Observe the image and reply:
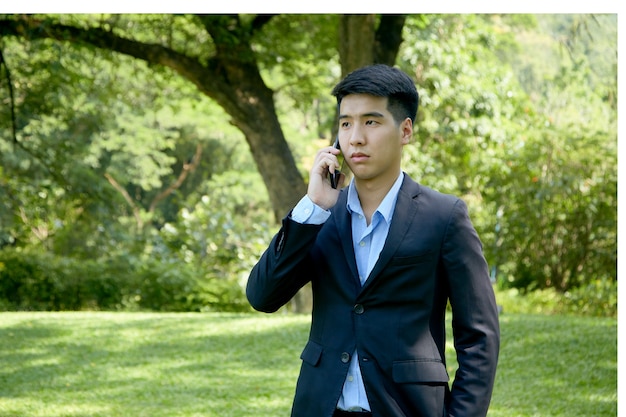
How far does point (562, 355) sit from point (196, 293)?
6.57 meters

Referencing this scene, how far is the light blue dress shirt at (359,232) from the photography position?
2.10m

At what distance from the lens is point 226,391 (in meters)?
6.36

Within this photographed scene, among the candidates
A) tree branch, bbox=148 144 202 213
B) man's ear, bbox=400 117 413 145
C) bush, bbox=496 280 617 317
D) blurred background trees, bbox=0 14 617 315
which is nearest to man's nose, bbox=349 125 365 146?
man's ear, bbox=400 117 413 145

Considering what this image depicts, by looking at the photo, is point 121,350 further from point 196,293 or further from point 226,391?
point 196,293

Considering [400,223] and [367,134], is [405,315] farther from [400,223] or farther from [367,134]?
[367,134]

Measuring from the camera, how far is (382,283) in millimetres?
2096

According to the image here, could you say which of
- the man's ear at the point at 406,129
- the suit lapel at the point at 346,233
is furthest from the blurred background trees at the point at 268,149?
the suit lapel at the point at 346,233

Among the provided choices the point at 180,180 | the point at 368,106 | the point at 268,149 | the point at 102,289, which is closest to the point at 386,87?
the point at 368,106

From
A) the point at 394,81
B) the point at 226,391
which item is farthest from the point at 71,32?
the point at 394,81

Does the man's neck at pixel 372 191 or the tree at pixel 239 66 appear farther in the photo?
the tree at pixel 239 66

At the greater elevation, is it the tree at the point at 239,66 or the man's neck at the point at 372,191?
the tree at the point at 239,66

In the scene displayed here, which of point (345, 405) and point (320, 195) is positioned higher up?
point (320, 195)

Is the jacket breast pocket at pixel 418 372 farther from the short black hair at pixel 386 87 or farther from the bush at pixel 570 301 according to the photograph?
the bush at pixel 570 301
